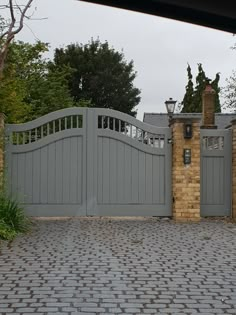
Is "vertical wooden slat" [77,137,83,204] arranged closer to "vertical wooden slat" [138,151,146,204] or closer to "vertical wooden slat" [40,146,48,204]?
"vertical wooden slat" [40,146,48,204]

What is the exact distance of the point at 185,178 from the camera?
10555mm

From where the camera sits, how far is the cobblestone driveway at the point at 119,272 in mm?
4418

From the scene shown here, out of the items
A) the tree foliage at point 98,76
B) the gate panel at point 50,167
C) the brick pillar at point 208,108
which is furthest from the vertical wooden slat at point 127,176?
the tree foliage at point 98,76

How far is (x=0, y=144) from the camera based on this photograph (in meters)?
10.0

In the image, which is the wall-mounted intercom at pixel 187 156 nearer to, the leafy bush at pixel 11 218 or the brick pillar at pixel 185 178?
the brick pillar at pixel 185 178

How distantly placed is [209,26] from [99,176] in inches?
342

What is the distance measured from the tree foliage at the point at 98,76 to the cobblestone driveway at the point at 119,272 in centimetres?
2454

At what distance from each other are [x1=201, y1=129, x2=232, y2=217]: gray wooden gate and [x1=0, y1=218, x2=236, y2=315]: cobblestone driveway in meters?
1.76

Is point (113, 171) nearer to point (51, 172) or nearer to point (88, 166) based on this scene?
point (88, 166)

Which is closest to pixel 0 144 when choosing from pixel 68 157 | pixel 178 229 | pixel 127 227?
pixel 68 157

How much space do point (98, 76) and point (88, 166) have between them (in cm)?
2321

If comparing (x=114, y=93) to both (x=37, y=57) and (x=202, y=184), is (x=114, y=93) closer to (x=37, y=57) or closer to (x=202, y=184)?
(x=37, y=57)

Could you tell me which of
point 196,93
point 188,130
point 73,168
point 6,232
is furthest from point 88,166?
point 196,93

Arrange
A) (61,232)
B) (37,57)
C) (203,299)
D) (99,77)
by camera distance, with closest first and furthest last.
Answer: (203,299), (61,232), (37,57), (99,77)
